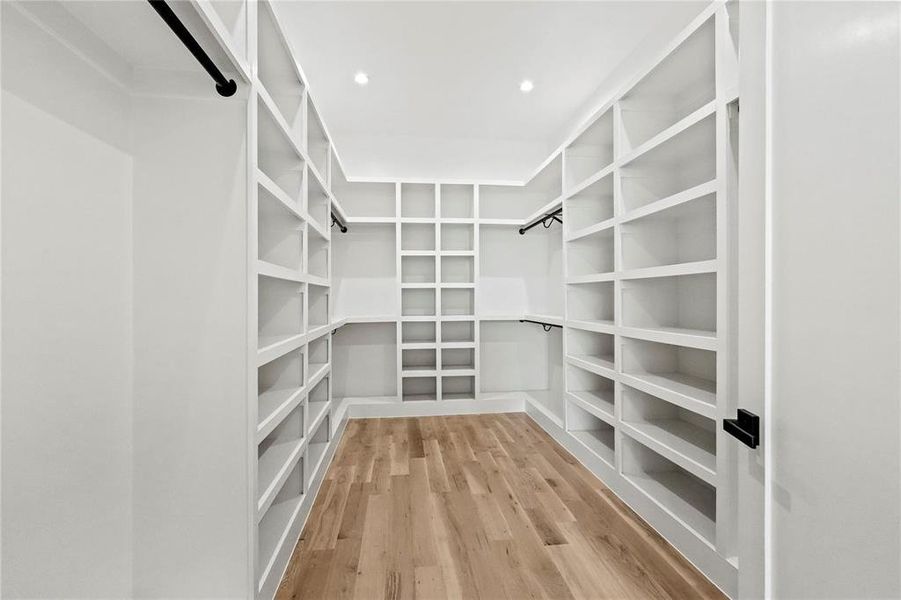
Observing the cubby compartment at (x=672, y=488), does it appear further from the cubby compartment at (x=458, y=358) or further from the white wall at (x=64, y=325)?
the white wall at (x=64, y=325)

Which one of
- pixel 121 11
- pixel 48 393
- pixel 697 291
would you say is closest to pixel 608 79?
pixel 697 291

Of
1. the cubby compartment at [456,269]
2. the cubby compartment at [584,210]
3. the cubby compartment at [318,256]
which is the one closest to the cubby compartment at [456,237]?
the cubby compartment at [456,269]

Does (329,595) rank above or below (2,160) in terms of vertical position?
below

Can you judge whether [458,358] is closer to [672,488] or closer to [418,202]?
[418,202]

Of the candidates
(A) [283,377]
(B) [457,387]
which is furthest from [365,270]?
(A) [283,377]

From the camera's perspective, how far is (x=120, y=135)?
1088 mm

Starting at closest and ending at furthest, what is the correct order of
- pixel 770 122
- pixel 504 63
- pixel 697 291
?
1. pixel 770 122
2. pixel 697 291
3. pixel 504 63

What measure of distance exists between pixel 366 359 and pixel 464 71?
8.60ft

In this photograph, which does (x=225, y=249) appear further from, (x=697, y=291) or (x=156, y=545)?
(x=697, y=291)

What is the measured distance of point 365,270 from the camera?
12.0 ft

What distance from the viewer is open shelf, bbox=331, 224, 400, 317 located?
11.9 ft

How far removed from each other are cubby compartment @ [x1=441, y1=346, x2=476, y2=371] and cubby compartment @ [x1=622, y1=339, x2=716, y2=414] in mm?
1807

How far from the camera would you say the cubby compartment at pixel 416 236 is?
12.0 feet

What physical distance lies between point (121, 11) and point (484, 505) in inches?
89.1
